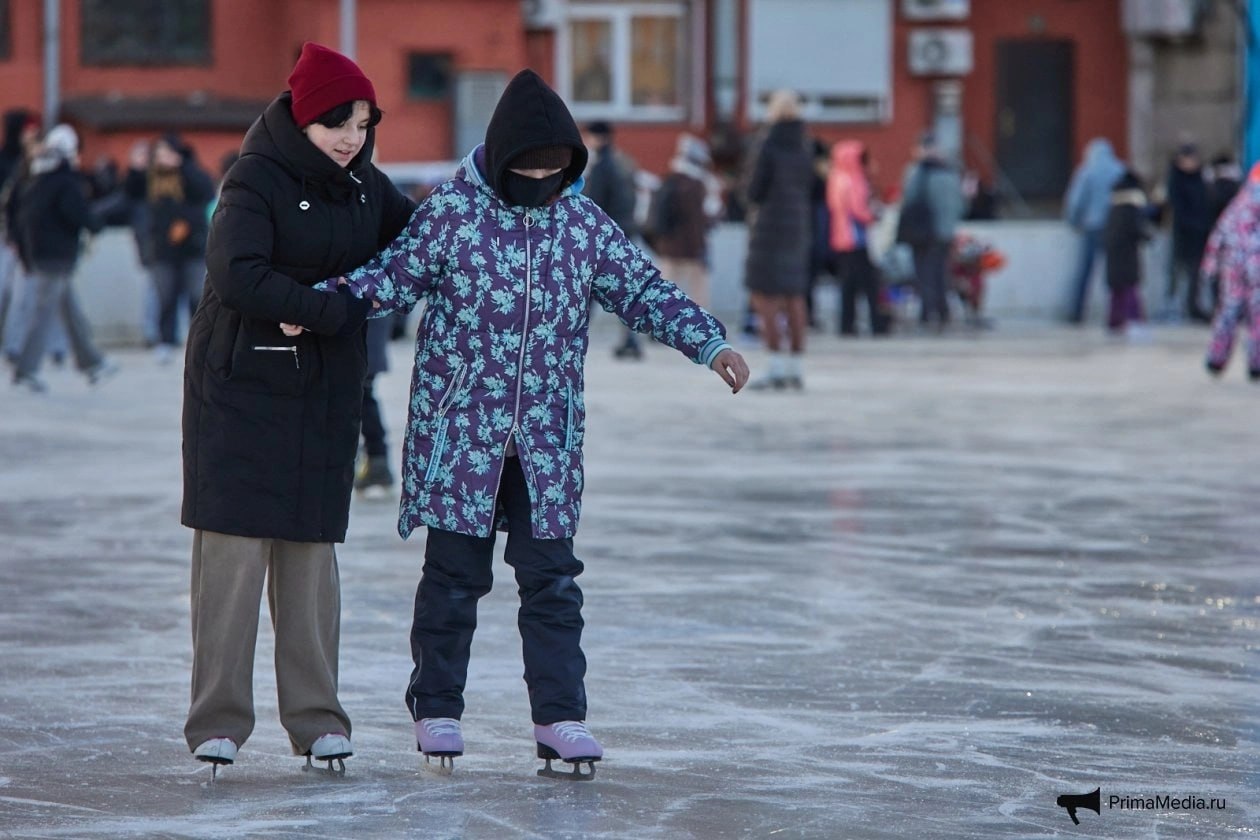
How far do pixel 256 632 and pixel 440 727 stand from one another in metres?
0.47

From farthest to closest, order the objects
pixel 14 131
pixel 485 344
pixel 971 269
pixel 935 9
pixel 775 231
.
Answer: pixel 935 9
pixel 14 131
pixel 971 269
pixel 775 231
pixel 485 344

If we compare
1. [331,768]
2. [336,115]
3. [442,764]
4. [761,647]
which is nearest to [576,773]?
[442,764]

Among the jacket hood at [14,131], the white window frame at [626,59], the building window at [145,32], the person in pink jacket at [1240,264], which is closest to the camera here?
the person in pink jacket at [1240,264]

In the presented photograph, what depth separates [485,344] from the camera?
569 centimetres

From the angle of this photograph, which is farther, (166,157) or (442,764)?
(166,157)

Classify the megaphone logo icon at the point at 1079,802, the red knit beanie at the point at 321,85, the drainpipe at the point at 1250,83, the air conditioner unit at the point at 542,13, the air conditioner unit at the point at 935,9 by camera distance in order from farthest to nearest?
the air conditioner unit at the point at 935,9, the air conditioner unit at the point at 542,13, the drainpipe at the point at 1250,83, the red knit beanie at the point at 321,85, the megaphone logo icon at the point at 1079,802

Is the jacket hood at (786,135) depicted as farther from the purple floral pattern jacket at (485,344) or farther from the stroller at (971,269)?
the purple floral pattern jacket at (485,344)

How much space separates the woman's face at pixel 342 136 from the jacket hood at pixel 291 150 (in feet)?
0.06

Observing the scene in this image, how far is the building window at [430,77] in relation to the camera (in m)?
31.3

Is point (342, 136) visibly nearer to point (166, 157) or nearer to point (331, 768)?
point (331, 768)

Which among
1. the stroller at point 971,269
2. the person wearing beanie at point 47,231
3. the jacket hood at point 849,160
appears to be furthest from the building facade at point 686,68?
the person wearing beanie at point 47,231

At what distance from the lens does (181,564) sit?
361 inches

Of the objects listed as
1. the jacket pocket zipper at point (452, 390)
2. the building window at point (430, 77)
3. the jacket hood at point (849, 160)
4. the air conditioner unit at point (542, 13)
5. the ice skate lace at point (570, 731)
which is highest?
the air conditioner unit at point (542, 13)

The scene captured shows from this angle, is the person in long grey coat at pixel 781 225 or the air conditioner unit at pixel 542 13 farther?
the air conditioner unit at pixel 542 13
